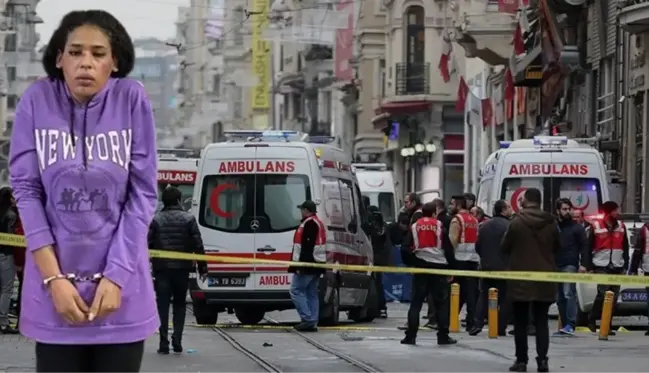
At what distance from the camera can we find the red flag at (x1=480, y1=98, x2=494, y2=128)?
5806cm

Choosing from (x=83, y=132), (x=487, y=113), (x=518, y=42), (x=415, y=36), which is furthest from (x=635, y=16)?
(x=415, y=36)

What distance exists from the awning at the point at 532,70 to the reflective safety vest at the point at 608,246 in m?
24.4

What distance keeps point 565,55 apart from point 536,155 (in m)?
15.8

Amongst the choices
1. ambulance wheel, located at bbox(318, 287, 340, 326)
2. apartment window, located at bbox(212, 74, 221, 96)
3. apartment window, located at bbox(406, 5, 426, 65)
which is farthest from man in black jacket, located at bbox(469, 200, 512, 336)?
apartment window, located at bbox(212, 74, 221, 96)

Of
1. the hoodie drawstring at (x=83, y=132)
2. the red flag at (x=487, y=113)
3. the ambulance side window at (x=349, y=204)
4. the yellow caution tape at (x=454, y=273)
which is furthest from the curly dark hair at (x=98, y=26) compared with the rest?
the red flag at (x=487, y=113)

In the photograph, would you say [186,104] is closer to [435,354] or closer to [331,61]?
[331,61]

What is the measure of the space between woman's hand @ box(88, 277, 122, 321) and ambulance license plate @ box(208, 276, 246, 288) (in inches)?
728

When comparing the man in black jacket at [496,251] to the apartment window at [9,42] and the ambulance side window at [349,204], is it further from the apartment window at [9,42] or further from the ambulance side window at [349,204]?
the apartment window at [9,42]

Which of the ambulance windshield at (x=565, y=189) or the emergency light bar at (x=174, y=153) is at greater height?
the emergency light bar at (x=174, y=153)

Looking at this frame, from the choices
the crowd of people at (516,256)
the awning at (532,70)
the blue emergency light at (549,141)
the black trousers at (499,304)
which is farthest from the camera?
the awning at (532,70)

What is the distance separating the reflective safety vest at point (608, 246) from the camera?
23859mm

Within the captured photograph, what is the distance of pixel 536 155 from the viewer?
94.0ft

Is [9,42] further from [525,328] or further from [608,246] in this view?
[525,328]

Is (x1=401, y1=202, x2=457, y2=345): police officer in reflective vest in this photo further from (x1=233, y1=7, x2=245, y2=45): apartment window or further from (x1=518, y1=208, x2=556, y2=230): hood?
(x1=233, y1=7, x2=245, y2=45): apartment window
